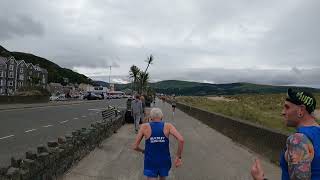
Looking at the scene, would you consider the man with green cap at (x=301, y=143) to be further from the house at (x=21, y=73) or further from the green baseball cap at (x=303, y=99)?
the house at (x=21, y=73)

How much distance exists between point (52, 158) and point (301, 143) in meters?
6.65

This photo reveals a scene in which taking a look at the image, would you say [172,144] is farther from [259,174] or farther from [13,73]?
[13,73]

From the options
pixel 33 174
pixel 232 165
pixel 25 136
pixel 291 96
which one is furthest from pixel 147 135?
pixel 25 136

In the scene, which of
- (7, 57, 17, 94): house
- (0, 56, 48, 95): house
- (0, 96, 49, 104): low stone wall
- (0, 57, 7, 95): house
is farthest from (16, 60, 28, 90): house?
(0, 96, 49, 104): low stone wall

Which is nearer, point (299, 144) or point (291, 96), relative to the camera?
point (299, 144)

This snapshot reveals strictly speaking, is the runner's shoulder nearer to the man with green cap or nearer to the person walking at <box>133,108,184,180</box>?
the man with green cap

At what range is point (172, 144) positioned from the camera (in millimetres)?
18062

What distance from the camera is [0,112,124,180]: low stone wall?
7533mm

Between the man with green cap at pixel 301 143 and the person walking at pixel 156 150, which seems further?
the person walking at pixel 156 150

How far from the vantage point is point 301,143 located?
3508 millimetres

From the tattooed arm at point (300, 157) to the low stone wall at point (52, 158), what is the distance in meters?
4.59

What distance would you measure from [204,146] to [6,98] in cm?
3335

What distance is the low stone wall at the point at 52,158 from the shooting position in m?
7.53

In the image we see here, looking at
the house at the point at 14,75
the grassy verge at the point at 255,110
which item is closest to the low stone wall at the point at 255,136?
the grassy verge at the point at 255,110
